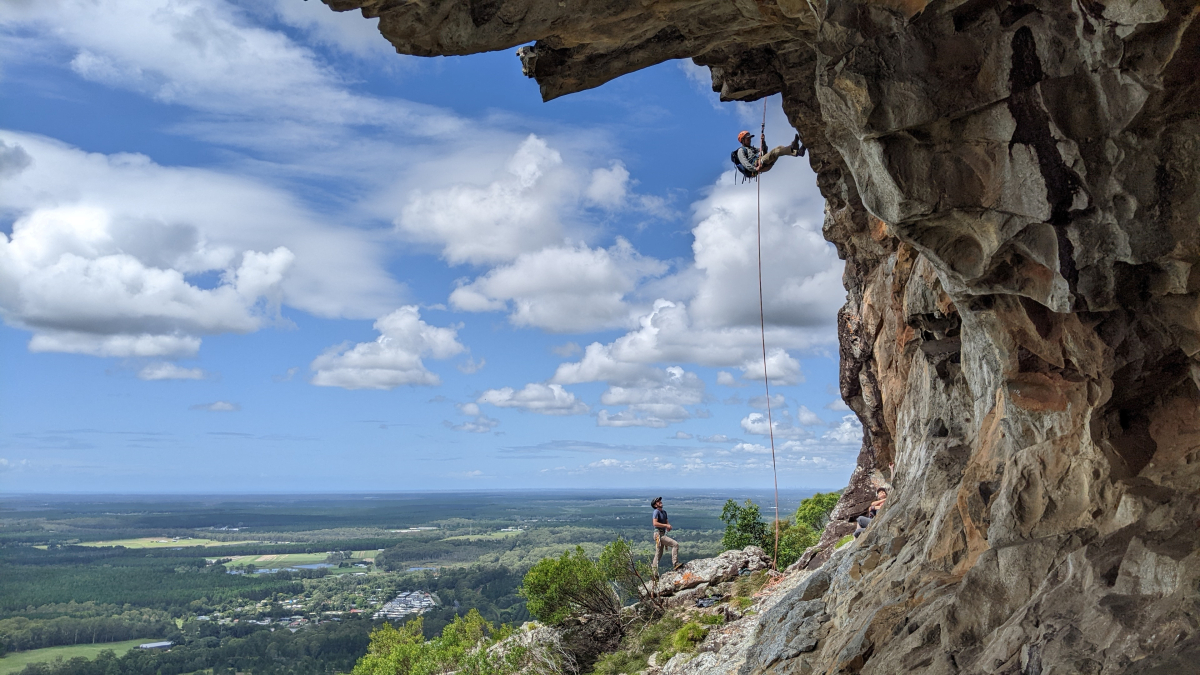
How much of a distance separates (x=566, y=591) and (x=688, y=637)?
8.45 m

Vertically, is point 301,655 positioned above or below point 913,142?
below

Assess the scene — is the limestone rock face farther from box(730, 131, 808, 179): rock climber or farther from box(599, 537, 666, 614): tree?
box(599, 537, 666, 614): tree

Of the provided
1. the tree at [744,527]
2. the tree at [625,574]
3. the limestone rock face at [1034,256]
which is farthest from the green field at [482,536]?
the limestone rock face at [1034,256]


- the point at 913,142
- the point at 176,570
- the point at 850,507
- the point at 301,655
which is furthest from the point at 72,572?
the point at 913,142

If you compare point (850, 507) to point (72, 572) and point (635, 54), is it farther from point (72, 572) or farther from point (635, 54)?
point (72, 572)

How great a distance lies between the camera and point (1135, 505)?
7.91 m

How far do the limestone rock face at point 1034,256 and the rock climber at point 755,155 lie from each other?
698cm

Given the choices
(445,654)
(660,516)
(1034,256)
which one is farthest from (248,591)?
(1034,256)

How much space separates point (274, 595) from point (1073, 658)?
125 meters

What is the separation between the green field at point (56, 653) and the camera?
87250mm

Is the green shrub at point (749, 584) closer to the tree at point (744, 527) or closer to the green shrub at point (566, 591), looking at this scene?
the green shrub at point (566, 591)

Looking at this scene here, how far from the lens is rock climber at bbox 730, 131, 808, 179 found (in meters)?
18.7

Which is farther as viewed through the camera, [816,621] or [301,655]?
[301,655]

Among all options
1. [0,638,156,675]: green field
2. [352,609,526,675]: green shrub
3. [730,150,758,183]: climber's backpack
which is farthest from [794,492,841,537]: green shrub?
[0,638,156,675]: green field
